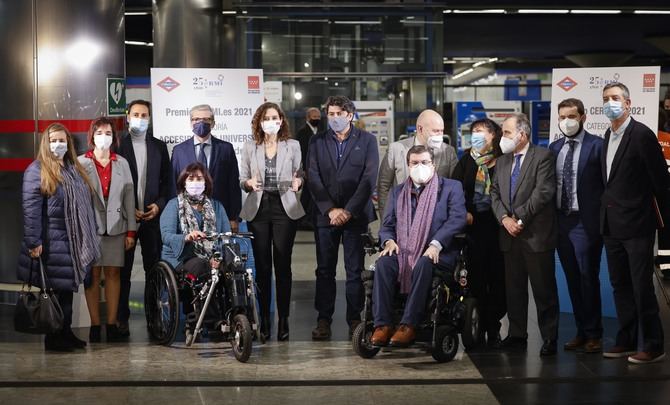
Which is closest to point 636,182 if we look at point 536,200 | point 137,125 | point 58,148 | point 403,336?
point 536,200

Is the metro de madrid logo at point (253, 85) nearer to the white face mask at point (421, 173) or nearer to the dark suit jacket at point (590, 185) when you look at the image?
the white face mask at point (421, 173)

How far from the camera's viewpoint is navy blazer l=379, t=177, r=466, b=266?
298 inches

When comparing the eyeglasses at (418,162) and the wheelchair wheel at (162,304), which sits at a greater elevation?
the eyeglasses at (418,162)

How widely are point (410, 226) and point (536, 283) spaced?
92cm

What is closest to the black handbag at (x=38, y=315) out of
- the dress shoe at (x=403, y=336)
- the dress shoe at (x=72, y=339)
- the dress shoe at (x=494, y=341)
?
the dress shoe at (x=72, y=339)

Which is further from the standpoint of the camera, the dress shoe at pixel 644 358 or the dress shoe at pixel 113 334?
the dress shoe at pixel 113 334

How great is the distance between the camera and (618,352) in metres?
7.58

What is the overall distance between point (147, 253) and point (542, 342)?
9.40 ft

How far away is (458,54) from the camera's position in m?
30.0

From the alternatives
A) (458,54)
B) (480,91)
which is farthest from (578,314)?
(480,91)

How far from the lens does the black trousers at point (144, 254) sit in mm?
8461

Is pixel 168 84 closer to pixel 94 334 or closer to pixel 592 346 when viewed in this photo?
pixel 94 334

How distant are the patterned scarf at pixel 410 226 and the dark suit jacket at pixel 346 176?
60 centimetres

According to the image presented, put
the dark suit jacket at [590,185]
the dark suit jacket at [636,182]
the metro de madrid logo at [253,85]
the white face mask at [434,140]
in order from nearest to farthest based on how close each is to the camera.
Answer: the dark suit jacket at [636,182]
the dark suit jacket at [590,185]
the white face mask at [434,140]
the metro de madrid logo at [253,85]
